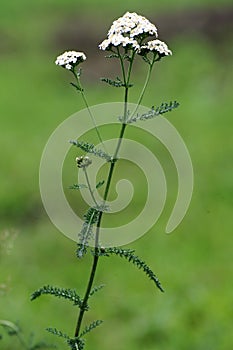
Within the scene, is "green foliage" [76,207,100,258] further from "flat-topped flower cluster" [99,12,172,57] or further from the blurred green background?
the blurred green background

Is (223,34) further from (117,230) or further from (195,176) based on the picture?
(117,230)

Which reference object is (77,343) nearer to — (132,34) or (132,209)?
(132,34)

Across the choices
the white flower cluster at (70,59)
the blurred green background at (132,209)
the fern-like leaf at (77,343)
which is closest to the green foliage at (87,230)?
the fern-like leaf at (77,343)

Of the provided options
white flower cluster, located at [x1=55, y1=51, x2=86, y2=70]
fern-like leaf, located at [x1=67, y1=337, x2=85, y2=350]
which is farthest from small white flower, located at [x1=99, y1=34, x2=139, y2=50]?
fern-like leaf, located at [x1=67, y1=337, x2=85, y2=350]

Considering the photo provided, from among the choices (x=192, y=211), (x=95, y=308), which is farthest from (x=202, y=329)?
(x=192, y=211)

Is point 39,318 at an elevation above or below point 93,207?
above
